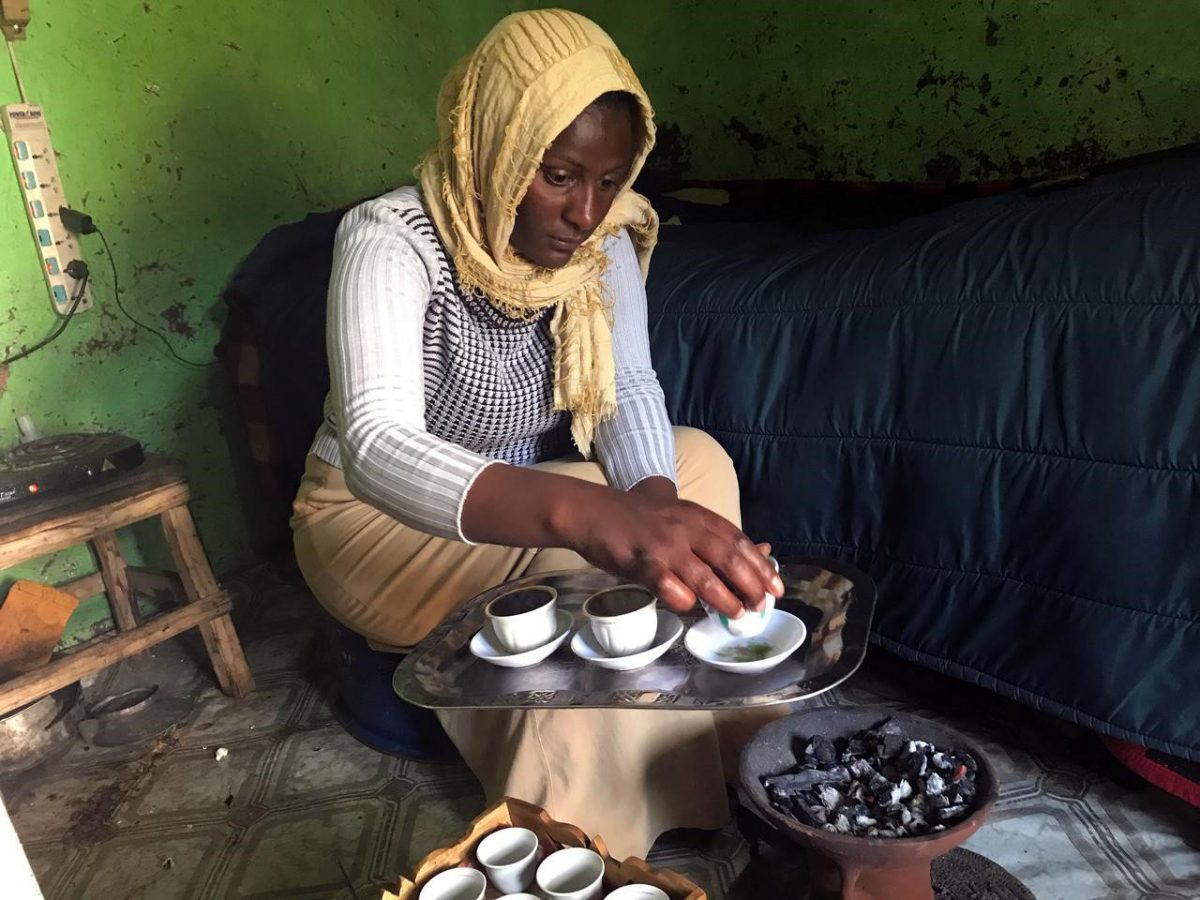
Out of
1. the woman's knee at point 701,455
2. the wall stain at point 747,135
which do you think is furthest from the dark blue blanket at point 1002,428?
the wall stain at point 747,135

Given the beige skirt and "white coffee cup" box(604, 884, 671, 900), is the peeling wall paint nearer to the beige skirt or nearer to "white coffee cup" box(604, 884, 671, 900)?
the beige skirt

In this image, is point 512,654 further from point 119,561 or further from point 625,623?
point 119,561

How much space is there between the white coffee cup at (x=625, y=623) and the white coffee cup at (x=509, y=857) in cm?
18

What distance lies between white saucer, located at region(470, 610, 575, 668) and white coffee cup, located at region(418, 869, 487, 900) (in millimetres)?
183

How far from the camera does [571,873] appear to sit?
0.72 m

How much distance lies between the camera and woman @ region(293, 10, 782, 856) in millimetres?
839

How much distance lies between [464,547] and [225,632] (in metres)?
0.78

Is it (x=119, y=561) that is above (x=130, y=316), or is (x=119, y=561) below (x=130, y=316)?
below

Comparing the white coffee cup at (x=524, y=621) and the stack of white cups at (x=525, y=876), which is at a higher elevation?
the white coffee cup at (x=524, y=621)

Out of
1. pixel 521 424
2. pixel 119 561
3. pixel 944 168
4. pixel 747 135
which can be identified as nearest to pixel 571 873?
pixel 521 424

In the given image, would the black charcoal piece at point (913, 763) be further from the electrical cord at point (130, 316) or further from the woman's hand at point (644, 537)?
the electrical cord at point (130, 316)

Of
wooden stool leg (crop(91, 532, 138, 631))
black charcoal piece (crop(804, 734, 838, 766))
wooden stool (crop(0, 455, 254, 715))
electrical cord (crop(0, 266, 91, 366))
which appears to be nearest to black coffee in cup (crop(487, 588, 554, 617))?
black charcoal piece (crop(804, 734, 838, 766))

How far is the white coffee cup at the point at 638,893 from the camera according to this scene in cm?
67

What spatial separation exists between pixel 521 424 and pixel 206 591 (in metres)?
0.76
